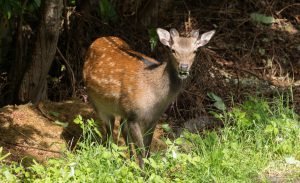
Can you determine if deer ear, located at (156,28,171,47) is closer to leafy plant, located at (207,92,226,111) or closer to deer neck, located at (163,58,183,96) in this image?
deer neck, located at (163,58,183,96)

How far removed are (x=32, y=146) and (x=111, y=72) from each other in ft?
4.02

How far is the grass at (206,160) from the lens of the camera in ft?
18.7

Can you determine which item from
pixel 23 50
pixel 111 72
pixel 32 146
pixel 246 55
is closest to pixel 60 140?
pixel 32 146

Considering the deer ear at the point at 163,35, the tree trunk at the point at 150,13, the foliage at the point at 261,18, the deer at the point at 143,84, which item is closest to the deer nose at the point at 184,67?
the deer at the point at 143,84

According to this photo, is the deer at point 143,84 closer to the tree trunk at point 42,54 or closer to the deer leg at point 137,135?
the deer leg at point 137,135

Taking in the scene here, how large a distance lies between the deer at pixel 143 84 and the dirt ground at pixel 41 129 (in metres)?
0.69

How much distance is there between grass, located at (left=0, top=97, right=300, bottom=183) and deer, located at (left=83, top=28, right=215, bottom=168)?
0.46m

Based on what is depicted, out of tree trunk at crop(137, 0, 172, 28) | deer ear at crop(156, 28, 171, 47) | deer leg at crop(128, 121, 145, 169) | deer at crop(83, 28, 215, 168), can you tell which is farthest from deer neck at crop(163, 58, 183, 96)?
tree trunk at crop(137, 0, 172, 28)

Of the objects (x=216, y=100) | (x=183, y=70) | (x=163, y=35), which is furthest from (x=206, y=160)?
(x=216, y=100)

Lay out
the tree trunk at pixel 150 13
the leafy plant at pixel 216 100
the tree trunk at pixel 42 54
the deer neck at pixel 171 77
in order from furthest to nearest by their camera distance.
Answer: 1. the tree trunk at pixel 150 13
2. the leafy plant at pixel 216 100
3. the tree trunk at pixel 42 54
4. the deer neck at pixel 171 77

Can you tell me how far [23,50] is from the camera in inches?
362

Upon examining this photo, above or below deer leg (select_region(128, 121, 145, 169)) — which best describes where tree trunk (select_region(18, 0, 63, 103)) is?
above

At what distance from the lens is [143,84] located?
7.19 meters

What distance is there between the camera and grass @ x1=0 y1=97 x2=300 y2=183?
5.70m
